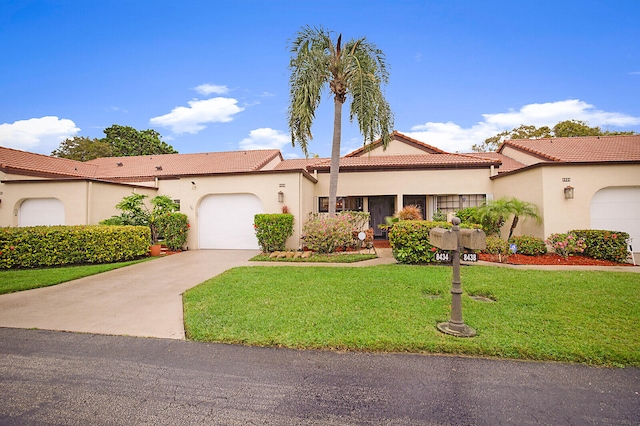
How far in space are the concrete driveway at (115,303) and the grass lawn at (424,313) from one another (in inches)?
15.7

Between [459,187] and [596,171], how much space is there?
5.07m

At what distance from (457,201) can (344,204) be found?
5867 millimetres

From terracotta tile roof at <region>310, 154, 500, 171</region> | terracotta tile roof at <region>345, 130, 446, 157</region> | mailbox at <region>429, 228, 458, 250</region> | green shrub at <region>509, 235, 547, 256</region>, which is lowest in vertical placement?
green shrub at <region>509, 235, 547, 256</region>

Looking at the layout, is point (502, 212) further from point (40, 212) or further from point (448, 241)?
point (40, 212)

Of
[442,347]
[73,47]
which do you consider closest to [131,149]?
[73,47]

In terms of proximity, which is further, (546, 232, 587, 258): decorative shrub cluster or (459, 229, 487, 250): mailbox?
(546, 232, 587, 258): decorative shrub cluster

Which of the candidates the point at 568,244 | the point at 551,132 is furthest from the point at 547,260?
the point at 551,132

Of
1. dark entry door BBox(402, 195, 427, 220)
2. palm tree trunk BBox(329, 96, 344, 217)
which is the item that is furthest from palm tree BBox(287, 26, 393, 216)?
dark entry door BBox(402, 195, 427, 220)

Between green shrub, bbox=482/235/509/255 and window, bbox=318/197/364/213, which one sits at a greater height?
window, bbox=318/197/364/213

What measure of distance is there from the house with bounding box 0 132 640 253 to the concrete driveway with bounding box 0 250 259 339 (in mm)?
4282

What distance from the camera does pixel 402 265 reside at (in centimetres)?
849

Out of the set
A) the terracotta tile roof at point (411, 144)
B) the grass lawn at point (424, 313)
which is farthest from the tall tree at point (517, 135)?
the grass lawn at point (424, 313)

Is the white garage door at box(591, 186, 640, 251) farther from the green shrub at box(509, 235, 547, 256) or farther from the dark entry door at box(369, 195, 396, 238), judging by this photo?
the dark entry door at box(369, 195, 396, 238)

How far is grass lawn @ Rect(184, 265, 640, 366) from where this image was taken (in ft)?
11.2
